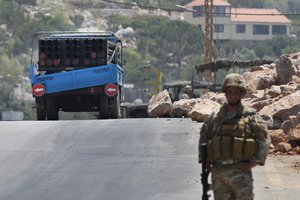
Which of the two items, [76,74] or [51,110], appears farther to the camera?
[51,110]

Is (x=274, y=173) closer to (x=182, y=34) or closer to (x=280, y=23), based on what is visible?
(x=182, y=34)

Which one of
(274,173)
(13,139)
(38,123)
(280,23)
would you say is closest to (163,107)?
(38,123)

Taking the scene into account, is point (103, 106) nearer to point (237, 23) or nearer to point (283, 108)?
point (283, 108)

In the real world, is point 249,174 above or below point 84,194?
above

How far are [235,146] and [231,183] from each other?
37cm

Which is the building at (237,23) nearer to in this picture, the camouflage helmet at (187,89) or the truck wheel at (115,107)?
the camouflage helmet at (187,89)

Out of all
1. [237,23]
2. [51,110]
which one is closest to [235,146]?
[51,110]

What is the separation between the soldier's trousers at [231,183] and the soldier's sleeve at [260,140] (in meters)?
0.20

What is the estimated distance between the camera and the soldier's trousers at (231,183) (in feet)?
30.2

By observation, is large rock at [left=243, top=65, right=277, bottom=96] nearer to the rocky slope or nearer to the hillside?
the rocky slope

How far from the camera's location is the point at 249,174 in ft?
30.4

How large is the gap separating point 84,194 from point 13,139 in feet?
20.3

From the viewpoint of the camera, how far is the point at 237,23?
188 m

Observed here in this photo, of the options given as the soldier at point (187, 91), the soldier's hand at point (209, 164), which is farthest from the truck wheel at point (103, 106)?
the soldier's hand at point (209, 164)
